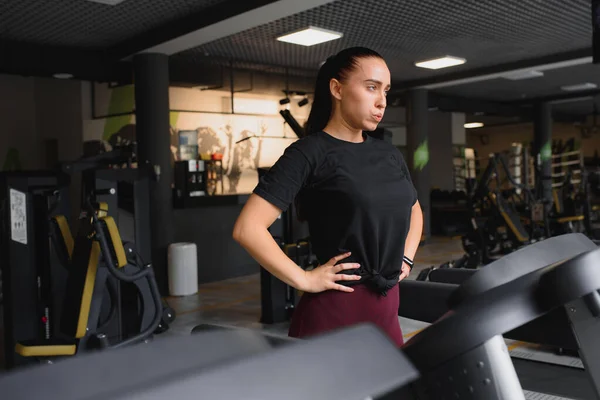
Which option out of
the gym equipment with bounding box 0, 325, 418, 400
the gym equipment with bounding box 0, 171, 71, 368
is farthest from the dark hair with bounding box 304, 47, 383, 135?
the gym equipment with bounding box 0, 171, 71, 368

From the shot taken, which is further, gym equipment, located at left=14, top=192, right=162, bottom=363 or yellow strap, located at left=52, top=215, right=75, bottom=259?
yellow strap, located at left=52, top=215, right=75, bottom=259

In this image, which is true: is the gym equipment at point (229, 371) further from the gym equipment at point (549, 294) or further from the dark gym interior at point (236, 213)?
the gym equipment at point (549, 294)

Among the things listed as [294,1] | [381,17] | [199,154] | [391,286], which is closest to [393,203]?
[391,286]

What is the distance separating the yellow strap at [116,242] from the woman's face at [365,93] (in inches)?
105

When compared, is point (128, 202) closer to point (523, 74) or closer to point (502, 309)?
point (502, 309)

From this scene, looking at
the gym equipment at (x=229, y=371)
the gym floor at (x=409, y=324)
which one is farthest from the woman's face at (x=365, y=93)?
the gym equipment at (x=229, y=371)

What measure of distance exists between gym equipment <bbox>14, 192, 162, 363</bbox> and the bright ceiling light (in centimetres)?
379

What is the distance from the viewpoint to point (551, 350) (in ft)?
14.2

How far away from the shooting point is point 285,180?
1.54 m

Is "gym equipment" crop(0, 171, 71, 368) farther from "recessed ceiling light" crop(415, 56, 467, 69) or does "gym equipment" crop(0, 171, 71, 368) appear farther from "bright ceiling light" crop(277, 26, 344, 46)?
"recessed ceiling light" crop(415, 56, 467, 69)

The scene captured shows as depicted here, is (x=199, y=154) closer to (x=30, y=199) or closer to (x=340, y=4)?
(x=340, y=4)

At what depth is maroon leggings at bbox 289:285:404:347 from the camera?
1570mm

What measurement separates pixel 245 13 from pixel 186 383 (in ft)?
18.7

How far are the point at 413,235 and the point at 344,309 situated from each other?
39 centimetres
